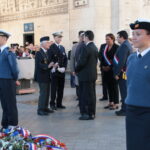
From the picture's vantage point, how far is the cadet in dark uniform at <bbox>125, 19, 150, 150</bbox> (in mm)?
3387

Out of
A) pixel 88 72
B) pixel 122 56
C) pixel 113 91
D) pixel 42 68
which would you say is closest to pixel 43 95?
pixel 42 68

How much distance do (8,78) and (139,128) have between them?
340 cm

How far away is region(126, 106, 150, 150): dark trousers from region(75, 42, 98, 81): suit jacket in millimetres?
4000

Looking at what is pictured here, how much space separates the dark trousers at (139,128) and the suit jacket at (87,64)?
13.1 feet

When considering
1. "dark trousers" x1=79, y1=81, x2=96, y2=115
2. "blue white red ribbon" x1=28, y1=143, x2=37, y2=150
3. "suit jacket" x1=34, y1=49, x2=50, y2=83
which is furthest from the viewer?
"suit jacket" x1=34, y1=49, x2=50, y2=83

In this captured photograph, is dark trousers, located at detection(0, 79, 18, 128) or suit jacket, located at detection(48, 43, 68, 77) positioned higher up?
suit jacket, located at detection(48, 43, 68, 77)

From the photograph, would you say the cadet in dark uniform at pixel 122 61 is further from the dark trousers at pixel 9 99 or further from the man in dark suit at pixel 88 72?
the dark trousers at pixel 9 99

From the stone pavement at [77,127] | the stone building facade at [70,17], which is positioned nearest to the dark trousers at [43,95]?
the stone pavement at [77,127]

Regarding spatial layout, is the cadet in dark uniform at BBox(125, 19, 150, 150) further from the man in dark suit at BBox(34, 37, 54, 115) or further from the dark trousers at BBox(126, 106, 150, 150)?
the man in dark suit at BBox(34, 37, 54, 115)

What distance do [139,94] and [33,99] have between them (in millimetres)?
7465

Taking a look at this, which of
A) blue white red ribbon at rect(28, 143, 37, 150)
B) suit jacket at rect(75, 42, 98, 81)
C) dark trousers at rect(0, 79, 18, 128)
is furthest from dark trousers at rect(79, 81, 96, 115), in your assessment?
blue white red ribbon at rect(28, 143, 37, 150)

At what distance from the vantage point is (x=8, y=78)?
6203 millimetres

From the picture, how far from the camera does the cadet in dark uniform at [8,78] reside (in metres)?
6.14

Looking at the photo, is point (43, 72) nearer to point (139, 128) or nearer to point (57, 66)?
point (57, 66)
